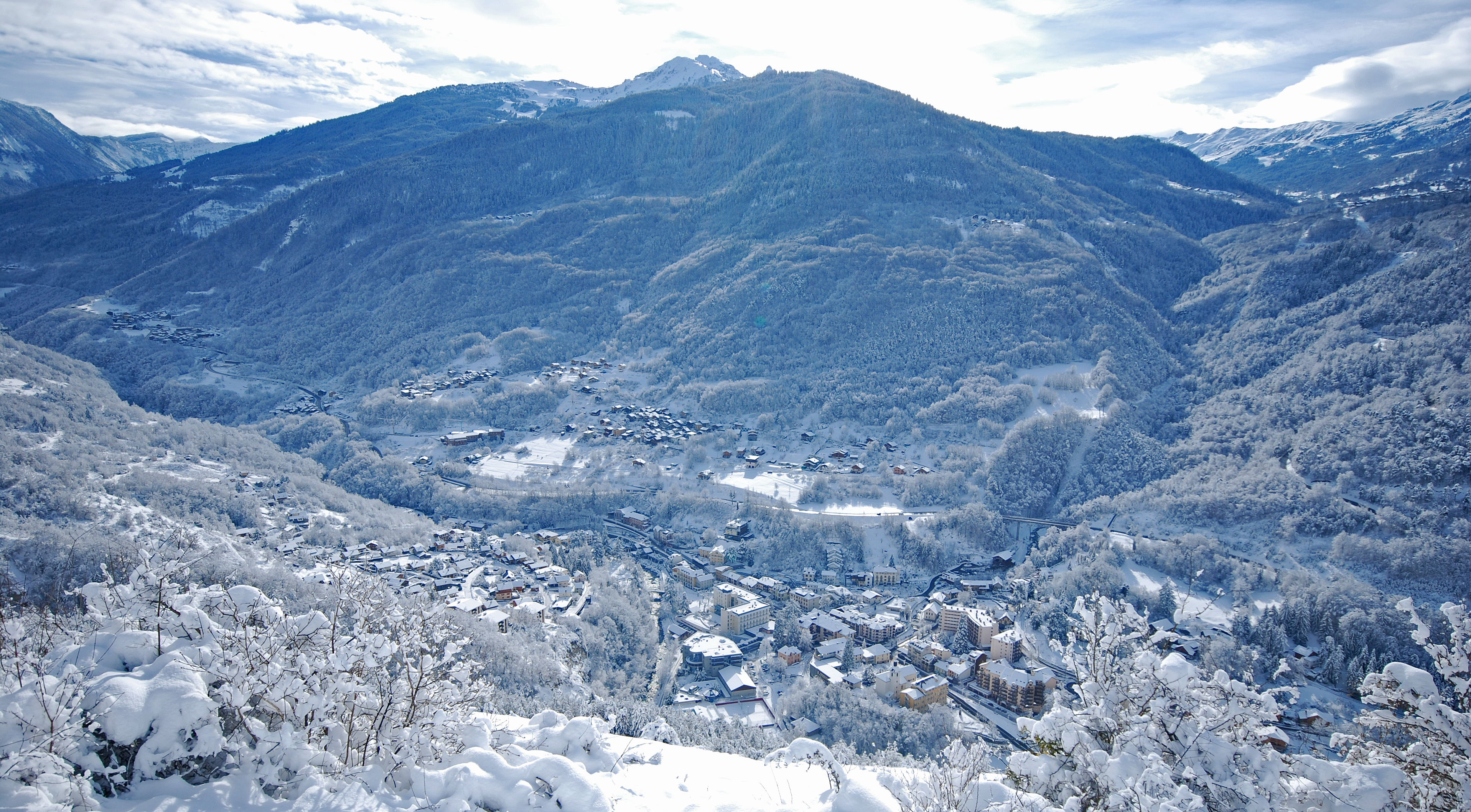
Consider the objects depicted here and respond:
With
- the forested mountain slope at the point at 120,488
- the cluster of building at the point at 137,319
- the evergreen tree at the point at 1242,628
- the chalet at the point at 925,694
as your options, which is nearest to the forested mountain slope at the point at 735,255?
the cluster of building at the point at 137,319

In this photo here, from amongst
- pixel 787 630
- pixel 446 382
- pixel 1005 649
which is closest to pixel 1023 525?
pixel 1005 649

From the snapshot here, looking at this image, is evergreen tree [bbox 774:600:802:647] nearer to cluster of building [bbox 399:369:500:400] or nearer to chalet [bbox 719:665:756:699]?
chalet [bbox 719:665:756:699]

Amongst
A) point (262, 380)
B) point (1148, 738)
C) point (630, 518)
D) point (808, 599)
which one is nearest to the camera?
point (1148, 738)

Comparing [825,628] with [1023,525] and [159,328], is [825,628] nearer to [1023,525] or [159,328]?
[1023,525]

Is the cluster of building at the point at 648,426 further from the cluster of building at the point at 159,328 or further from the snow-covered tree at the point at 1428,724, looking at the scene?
the cluster of building at the point at 159,328

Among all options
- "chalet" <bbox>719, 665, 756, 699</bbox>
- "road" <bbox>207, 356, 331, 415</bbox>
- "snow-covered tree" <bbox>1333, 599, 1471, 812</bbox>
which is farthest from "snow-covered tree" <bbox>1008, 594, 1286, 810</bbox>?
"road" <bbox>207, 356, 331, 415</bbox>
